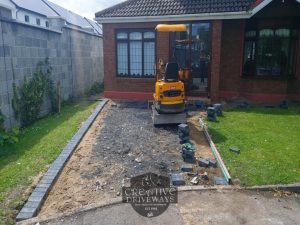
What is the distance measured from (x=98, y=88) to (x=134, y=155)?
12.3 m

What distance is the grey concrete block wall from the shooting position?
8859 millimetres

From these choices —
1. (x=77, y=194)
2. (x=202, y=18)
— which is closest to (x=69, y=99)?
(x=202, y=18)

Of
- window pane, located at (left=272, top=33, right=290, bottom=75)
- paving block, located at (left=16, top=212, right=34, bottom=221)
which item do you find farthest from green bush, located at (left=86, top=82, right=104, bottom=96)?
paving block, located at (left=16, top=212, right=34, bottom=221)

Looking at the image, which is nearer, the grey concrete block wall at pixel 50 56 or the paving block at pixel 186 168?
the paving block at pixel 186 168

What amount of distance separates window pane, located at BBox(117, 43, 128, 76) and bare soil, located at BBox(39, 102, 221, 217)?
4146 millimetres

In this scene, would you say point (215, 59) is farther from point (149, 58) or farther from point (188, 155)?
point (188, 155)

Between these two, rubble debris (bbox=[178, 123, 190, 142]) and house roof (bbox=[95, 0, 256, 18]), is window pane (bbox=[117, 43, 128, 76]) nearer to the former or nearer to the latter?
house roof (bbox=[95, 0, 256, 18])

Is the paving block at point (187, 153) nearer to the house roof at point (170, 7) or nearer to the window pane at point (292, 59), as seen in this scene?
the house roof at point (170, 7)

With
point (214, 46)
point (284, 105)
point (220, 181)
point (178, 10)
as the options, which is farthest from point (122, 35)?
point (220, 181)

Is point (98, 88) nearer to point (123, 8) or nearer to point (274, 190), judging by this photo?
point (123, 8)

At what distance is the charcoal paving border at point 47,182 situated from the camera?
15.8 feet

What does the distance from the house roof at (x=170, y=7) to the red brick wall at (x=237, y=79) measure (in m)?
0.82

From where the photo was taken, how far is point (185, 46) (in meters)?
12.2

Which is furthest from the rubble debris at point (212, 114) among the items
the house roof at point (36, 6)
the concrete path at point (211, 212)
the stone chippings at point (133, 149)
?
the house roof at point (36, 6)
